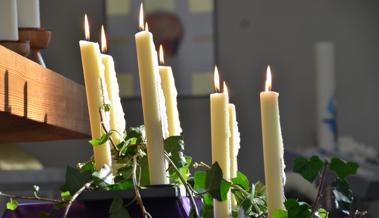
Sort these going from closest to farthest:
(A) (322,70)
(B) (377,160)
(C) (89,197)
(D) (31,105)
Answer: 1. (C) (89,197)
2. (D) (31,105)
3. (B) (377,160)
4. (A) (322,70)

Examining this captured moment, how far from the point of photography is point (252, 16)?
4617 millimetres

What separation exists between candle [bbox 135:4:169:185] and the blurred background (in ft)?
13.1

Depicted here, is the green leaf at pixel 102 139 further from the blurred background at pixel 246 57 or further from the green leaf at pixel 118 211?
the blurred background at pixel 246 57

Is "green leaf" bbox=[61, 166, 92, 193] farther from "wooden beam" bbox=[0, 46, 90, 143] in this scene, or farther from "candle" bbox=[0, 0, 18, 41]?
"candle" bbox=[0, 0, 18, 41]

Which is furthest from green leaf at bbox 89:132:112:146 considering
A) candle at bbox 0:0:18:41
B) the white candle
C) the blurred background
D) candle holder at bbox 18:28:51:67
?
the blurred background

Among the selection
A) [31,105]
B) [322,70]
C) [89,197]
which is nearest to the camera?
[89,197]

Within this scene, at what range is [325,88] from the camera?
444cm

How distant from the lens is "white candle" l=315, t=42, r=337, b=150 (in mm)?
4391

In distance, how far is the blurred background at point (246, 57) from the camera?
15.1 ft

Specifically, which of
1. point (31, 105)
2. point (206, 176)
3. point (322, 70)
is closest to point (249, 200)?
point (206, 176)

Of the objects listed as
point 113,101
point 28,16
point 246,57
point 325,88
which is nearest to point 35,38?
point 28,16

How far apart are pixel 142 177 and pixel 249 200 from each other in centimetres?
7

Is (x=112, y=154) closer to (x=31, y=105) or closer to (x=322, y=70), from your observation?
(x=31, y=105)

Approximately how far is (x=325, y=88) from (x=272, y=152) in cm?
396
